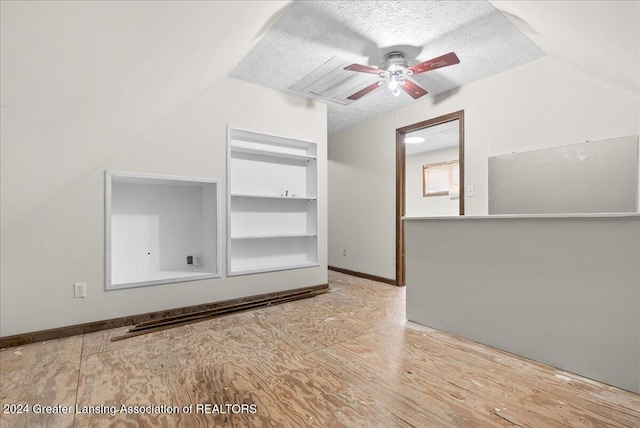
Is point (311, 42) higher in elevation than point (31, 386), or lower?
higher

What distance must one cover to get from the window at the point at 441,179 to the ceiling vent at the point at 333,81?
12.0 ft

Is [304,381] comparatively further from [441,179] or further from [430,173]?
[430,173]

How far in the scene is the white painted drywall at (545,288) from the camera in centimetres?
169

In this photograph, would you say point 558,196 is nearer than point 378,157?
Yes

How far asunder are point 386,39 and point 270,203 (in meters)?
2.26

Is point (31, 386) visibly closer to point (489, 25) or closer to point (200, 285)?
point (200, 285)

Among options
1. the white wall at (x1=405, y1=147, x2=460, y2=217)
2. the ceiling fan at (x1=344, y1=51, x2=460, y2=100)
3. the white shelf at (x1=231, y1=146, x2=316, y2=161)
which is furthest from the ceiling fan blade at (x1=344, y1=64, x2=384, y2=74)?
the white wall at (x1=405, y1=147, x2=460, y2=217)

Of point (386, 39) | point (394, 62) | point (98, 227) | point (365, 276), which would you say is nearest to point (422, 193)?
point (365, 276)

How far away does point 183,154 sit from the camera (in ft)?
10.0

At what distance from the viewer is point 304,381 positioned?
5.82 ft

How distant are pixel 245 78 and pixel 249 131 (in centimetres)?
57

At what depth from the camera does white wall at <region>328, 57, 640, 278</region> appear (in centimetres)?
280

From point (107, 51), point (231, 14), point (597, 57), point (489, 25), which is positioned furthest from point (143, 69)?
point (597, 57)

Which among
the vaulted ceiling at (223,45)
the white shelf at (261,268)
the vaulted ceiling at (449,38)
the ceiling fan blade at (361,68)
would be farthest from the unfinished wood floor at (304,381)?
the ceiling fan blade at (361,68)
